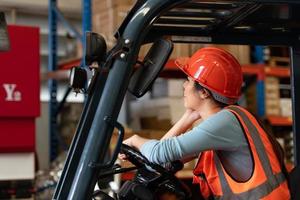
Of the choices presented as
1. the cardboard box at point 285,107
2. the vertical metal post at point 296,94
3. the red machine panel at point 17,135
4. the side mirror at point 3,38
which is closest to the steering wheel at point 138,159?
the side mirror at point 3,38

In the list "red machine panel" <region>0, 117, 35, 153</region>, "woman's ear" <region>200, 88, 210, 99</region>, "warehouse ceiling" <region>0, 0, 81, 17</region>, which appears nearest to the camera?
"woman's ear" <region>200, 88, 210, 99</region>

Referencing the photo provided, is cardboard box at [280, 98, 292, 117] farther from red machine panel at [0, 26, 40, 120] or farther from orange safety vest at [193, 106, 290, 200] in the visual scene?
orange safety vest at [193, 106, 290, 200]

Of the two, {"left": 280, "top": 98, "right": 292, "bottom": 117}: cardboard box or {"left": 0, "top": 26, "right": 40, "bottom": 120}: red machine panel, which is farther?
{"left": 280, "top": 98, "right": 292, "bottom": 117}: cardboard box

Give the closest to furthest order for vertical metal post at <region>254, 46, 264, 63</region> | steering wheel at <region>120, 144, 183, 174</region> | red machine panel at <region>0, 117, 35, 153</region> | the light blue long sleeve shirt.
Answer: the light blue long sleeve shirt < steering wheel at <region>120, 144, 183, 174</region> < red machine panel at <region>0, 117, 35, 153</region> < vertical metal post at <region>254, 46, 264, 63</region>

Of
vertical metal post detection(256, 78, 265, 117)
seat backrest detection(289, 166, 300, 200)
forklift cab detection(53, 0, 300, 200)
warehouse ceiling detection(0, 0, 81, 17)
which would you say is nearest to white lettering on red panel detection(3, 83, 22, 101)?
forklift cab detection(53, 0, 300, 200)

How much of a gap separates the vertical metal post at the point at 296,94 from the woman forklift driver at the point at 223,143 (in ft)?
1.33

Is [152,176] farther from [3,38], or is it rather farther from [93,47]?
[3,38]

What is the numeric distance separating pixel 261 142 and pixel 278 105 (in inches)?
161

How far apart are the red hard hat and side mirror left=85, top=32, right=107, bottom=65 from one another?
0.53 metres

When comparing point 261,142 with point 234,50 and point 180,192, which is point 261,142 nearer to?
point 180,192

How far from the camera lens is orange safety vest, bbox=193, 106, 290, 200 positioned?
207cm

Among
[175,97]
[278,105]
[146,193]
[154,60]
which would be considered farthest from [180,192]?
[278,105]

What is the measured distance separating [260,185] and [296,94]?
73 centimetres

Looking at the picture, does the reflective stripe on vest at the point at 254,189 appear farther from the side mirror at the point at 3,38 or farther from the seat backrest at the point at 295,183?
the side mirror at the point at 3,38
